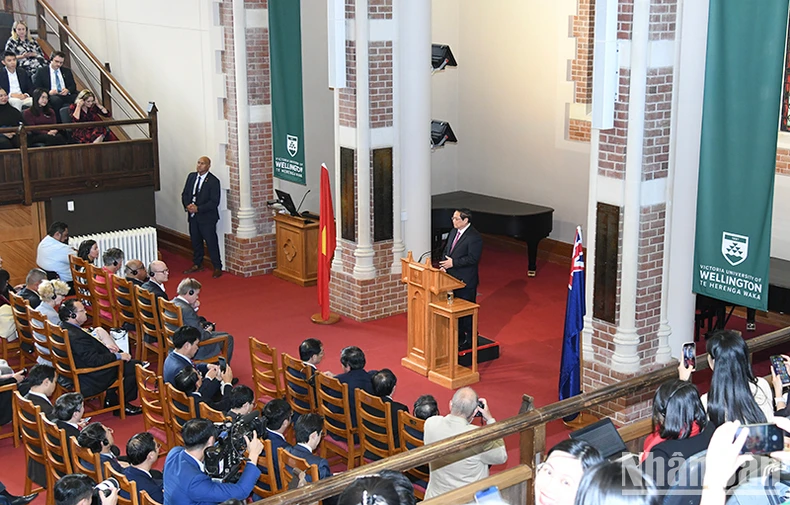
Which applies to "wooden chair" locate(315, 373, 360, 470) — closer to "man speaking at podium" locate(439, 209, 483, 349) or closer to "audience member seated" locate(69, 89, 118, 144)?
"man speaking at podium" locate(439, 209, 483, 349)

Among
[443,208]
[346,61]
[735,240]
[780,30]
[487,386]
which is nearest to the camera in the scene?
[780,30]

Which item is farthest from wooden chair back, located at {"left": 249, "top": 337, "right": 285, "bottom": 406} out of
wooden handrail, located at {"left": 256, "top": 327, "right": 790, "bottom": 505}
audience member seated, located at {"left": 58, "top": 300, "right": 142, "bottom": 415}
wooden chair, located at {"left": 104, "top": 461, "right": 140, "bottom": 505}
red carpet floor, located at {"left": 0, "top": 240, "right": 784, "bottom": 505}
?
wooden handrail, located at {"left": 256, "top": 327, "right": 790, "bottom": 505}

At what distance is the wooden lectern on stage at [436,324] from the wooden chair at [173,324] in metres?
1.91

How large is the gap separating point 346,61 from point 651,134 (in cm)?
422

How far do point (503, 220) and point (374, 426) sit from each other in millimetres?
→ 6191

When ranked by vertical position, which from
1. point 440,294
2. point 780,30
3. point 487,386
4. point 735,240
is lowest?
point 487,386

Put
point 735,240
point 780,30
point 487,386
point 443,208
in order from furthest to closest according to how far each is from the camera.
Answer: point 443,208
point 487,386
point 735,240
point 780,30

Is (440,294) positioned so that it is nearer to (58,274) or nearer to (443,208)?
(443,208)

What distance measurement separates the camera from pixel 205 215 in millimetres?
13469

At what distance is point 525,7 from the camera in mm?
13922

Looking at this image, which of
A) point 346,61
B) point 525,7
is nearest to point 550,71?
point 525,7

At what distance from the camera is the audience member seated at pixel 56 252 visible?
453 inches

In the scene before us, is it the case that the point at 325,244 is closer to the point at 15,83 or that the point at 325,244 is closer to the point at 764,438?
the point at 15,83

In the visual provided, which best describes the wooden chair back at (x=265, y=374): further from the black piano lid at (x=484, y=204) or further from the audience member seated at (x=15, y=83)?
the audience member seated at (x=15, y=83)
